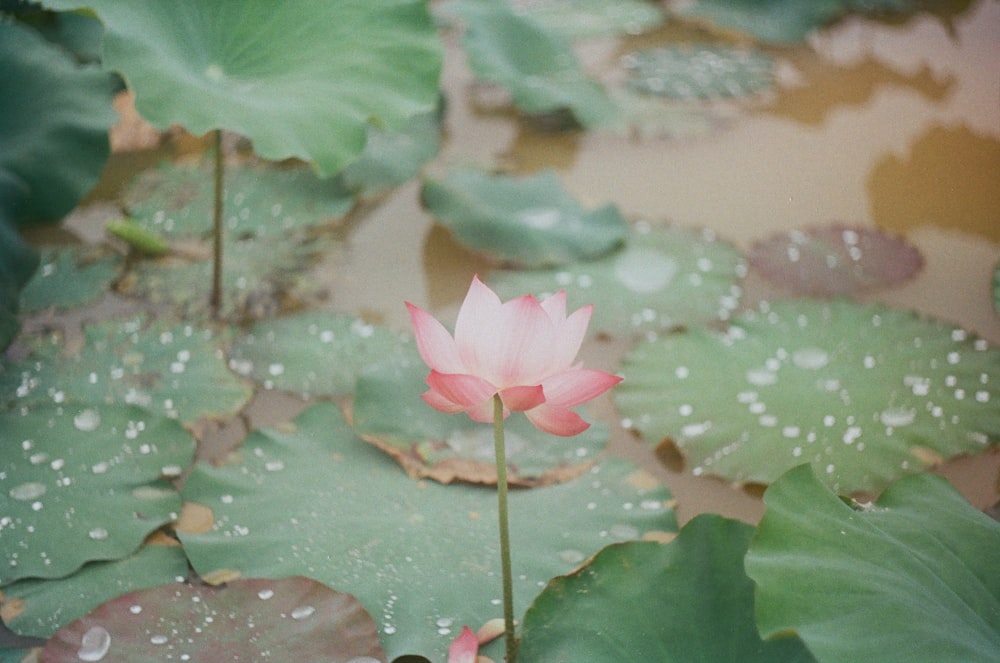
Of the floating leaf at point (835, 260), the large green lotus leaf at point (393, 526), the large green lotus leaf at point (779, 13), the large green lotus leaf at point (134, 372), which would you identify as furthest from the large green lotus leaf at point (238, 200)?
the large green lotus leaf at point (779, 13)

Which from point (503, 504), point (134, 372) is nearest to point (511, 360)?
point (503, 504)

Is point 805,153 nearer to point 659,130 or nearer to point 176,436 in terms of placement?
point 659,130

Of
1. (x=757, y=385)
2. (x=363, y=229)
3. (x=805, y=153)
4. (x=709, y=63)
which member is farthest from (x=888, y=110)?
(x=363, y=229)

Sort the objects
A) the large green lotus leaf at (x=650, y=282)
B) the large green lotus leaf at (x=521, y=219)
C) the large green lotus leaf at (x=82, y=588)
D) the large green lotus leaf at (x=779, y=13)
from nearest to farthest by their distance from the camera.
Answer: the large green lotus leaf at (x=82, y=588)
the large green lotus leaf at (x=650, y=282)
the large green lotus leaf at (x=521, y=219)
the large green lotus leaf at (x=779, y=13)

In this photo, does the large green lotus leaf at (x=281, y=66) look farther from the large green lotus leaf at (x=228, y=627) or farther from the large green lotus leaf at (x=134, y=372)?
the large green lotus leaf at (x=228, y=627)

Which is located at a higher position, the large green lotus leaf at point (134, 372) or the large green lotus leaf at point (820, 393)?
the large green lotus leaf at point (820, 393)

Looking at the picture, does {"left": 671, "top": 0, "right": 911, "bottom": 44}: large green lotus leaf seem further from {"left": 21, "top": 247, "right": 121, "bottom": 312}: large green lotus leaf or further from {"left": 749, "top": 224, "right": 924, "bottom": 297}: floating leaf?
{"left": 21, "top": 247, "right": 121, "bottom": 312}: large green lotus leaf

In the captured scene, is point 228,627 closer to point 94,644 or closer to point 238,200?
point 94,644
